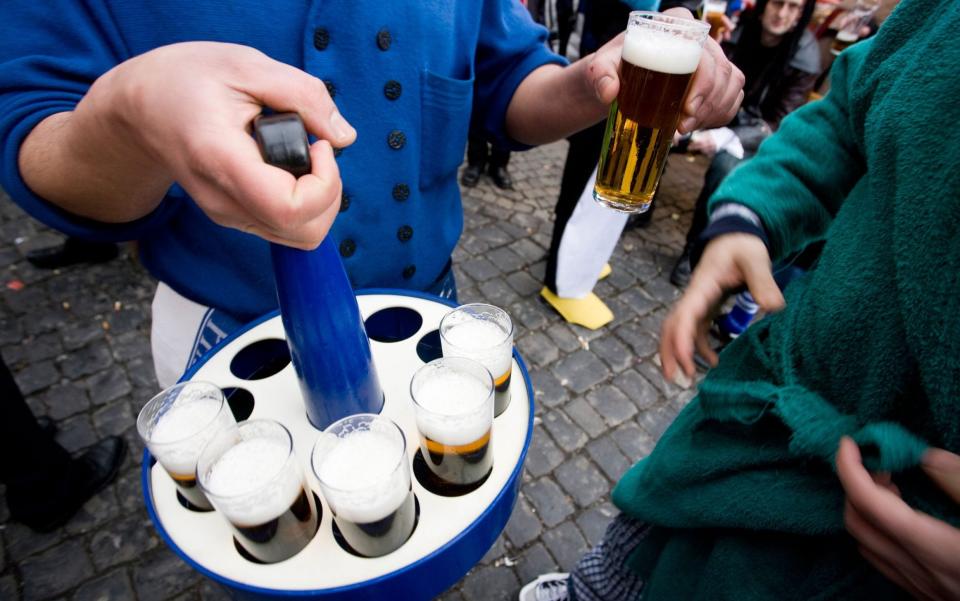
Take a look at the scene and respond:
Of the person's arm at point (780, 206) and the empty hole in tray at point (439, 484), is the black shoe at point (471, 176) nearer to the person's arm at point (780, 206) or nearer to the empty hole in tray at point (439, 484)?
the person's arm at point (780, 206)

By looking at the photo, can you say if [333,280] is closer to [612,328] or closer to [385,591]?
[385,591]

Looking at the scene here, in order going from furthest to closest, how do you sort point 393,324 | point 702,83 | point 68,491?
point 68,491 < point 393,324 < point 702,83

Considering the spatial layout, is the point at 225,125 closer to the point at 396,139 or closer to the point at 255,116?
the point at 255,116

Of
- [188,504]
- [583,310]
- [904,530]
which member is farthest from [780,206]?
[583,310]

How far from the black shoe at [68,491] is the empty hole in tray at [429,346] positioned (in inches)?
98.5

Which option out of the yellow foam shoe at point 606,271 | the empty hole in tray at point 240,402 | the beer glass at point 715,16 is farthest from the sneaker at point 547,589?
the beer glass at point 715,16

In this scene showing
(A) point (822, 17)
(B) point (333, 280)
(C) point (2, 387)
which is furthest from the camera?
(A) point (822, 17)

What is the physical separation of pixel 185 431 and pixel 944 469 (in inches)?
62.9

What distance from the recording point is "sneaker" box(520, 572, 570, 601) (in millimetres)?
2277

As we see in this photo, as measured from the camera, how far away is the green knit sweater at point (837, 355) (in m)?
0.96

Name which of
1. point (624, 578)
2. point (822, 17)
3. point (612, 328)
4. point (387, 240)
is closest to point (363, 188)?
point (387, 240)

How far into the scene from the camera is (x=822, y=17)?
5.58m

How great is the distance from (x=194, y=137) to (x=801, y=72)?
16.7ft

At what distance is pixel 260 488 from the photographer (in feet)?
3.16
